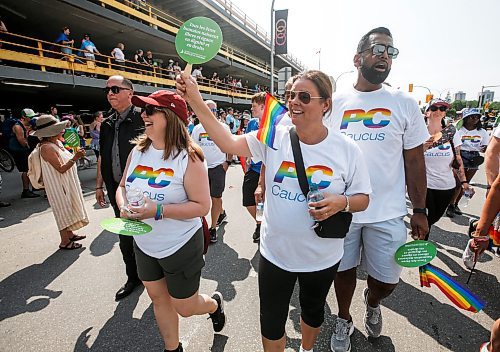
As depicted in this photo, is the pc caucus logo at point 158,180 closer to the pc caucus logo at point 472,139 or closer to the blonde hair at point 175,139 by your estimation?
the blonde hair at point 175,139

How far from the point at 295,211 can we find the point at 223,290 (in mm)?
1864

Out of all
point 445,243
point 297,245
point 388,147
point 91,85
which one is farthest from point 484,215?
point 91,85

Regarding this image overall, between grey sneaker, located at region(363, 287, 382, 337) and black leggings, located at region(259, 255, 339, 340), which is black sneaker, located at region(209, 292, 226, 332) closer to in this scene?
black leggings, located at region(259, 255, 339, 340)

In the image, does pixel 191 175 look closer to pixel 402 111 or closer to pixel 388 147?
pixel 388 147

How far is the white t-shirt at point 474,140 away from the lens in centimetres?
551

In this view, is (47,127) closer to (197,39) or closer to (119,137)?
(119,137)

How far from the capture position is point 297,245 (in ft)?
5.01

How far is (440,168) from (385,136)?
6.95 ft

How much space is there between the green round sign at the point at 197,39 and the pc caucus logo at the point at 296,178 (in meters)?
0.76

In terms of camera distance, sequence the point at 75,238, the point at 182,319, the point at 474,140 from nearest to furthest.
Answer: the point at 182,319 → the point at 75,238 → the point at 474,140


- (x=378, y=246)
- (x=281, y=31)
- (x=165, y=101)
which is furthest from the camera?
(x=281, y=31)

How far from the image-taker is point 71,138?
12.2 feet

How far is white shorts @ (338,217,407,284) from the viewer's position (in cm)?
197

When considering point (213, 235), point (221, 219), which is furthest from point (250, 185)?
point (221, 219)
